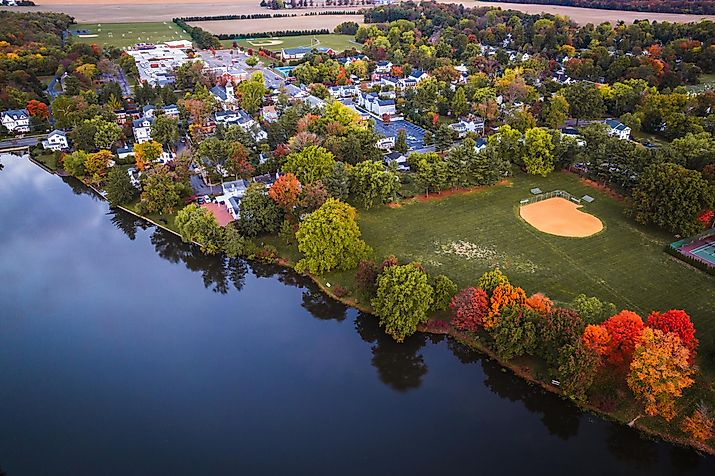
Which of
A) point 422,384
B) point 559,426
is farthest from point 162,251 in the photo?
point 559,426

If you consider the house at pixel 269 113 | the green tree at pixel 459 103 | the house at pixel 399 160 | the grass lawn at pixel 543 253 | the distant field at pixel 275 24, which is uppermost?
the distant field at pixel 275 24

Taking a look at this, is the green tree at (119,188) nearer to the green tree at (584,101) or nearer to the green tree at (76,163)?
the green tree at (76,163)

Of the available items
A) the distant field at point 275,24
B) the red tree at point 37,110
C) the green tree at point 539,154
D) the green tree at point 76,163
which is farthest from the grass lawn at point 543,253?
the distant field at point 275,24

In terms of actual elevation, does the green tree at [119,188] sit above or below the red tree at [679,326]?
below

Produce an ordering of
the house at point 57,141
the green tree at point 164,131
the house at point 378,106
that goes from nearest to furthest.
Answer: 1. the green tree at point 164,131
2. the house at point 57,141
3. the house at point 378,106

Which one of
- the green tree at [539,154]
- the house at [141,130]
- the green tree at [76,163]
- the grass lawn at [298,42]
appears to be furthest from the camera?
the grass lawn at [298,42]

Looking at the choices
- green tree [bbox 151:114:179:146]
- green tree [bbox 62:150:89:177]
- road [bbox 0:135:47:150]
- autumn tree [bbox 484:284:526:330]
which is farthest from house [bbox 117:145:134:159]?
autumn tree [bbox 484:284:526:330]

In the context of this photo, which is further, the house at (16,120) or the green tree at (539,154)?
the house at (16,120)
